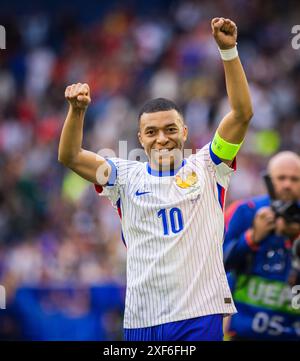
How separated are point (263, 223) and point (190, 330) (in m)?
2.23

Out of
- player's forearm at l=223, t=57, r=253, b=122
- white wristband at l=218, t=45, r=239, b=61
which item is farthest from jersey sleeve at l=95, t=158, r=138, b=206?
white wristband at l=218, t=45, r=239, b=61

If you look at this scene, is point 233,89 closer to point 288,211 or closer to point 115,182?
point 115,182

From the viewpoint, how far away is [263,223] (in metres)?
7.15

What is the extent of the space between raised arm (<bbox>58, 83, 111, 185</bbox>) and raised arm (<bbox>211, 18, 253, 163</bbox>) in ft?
2.45

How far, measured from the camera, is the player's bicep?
528 centimetres

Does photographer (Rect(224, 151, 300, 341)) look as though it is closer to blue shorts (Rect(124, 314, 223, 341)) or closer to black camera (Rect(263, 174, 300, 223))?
black camera (Rect(263, 174, 300, 223))

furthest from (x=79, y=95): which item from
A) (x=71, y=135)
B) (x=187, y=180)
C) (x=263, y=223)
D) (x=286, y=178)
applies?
(x=286, y=178)

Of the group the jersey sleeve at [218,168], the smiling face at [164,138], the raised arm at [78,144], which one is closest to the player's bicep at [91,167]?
the raised arm at [78,144]

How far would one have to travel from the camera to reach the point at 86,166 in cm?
531

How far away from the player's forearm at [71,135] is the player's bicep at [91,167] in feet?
0.15

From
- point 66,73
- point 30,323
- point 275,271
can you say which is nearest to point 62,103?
point 66,73

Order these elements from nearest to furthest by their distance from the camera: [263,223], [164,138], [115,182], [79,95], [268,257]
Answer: [79,95] < [164,138] < [115,182] < [263,223] < [268,257]

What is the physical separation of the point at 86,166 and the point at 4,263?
7145 mm
